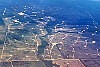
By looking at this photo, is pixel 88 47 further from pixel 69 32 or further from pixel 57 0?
pixel 57 0

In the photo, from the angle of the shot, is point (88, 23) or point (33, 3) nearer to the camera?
point (88, 23)

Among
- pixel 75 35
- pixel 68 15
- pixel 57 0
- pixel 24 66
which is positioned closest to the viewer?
pixel 24 66

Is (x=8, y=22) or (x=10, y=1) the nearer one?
(x=8, y=22)

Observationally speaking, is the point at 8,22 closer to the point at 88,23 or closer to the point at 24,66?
the point at 88,23

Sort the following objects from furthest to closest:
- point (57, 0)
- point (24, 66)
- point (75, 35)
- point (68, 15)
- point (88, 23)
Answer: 1. point (57, 0)
2. point (68, 15)
3. point (88, 23)
4. point (75, 35)
5. point (24, 66)

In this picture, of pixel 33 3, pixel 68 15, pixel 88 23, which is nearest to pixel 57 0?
pixel 33 3

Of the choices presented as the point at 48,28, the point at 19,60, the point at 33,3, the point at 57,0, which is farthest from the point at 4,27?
the point at 57,0
